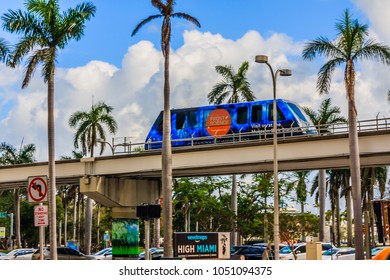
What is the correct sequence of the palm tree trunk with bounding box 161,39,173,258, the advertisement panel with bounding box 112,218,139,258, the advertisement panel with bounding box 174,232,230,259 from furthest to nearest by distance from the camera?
1. the advertisement panel with bounding box 112,218,139,258
2. the palm tree trunk with bounding box 161,39,173,258
3. the advertisement panel with bounding box 174,232,230,259

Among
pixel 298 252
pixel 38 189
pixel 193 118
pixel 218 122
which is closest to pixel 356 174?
pixel 298 252

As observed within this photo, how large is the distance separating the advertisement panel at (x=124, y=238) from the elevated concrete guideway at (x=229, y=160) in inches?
139

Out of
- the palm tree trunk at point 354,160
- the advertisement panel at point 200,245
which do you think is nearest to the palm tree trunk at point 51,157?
the palm tree trunk at point 354,160

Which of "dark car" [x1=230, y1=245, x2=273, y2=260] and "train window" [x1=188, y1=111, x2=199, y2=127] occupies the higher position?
"train window" [x1=188, y1=111, x2=199, y2=127]

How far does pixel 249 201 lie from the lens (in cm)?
8325

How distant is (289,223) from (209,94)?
32.6 meters

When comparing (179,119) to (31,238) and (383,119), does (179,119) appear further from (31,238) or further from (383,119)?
(31,238)

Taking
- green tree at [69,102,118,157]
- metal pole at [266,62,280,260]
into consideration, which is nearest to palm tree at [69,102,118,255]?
A: green tree at [69,102,118,157]

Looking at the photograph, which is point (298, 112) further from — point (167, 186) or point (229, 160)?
point (167, 186)

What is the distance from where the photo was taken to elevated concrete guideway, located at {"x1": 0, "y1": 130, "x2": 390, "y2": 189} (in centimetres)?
4403

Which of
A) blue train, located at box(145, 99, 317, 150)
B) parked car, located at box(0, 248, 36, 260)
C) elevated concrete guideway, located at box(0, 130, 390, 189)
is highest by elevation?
blue train, located at box(145, 99, 317, 150)

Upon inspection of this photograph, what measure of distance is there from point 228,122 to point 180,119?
15.0 feet

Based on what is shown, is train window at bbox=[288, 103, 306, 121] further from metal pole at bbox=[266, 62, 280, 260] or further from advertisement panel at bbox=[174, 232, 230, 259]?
advertisement panel at bbox=[174, 232, 230, 259]
